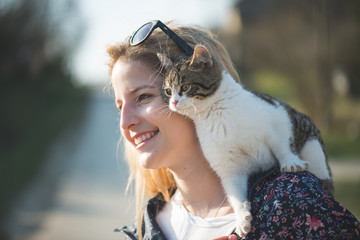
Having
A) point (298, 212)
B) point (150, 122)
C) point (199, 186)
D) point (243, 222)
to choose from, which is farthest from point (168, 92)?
point (298, 212)

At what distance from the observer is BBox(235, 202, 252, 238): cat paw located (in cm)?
161

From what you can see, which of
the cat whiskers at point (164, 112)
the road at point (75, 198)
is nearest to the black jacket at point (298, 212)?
the cat whiskers at point (164, 112)

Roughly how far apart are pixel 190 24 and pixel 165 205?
43.2 inches

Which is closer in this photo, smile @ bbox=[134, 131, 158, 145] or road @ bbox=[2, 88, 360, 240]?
smile @ bbox=[134, 131, 158, 145]

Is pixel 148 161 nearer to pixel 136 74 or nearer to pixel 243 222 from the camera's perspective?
pixel 136 74

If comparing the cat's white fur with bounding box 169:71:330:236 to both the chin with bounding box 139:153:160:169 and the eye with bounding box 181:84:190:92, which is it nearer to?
the eye with bounding box 181:84:190:92

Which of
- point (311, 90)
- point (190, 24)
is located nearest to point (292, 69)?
point (311, 90)

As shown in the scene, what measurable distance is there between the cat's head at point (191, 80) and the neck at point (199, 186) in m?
0.31

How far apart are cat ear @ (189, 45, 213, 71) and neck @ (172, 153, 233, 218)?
19.7 inches

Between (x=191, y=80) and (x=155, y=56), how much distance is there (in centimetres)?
24

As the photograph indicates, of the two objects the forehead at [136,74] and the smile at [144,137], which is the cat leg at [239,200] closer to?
the smile at [144,137]

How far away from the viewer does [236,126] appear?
184cm

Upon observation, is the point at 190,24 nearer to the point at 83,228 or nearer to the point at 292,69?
the point at 83,228

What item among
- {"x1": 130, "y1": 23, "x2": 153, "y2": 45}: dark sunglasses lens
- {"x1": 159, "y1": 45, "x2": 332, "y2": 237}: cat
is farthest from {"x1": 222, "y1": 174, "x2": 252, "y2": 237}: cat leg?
{"x1": 130, "y1": 23, "x2": 153, "y2": 45}: dark sunglasses lens
